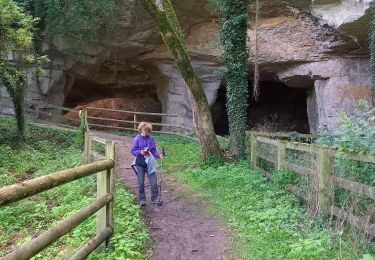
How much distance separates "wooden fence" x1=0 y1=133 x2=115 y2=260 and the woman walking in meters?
1.40

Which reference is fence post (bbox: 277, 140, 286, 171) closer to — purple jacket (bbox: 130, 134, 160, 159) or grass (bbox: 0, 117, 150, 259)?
purple jacket (bbox: 130, 134, 160, 159)

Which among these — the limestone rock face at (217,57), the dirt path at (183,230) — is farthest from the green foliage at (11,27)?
the dirt path at (183,230)

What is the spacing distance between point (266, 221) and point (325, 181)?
96 centimetres

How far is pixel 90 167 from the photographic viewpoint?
12.7ft

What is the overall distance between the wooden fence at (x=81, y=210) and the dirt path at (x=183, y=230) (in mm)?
801

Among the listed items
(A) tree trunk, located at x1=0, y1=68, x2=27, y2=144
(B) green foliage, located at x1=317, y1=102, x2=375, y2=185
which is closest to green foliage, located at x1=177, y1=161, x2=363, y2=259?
(B) green foliage, located at x1=317, y1=102, x2=375, y2=185

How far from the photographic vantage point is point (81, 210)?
3.67 meters

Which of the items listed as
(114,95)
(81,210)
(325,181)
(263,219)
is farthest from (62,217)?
(114,95)

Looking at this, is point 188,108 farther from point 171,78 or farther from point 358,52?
point 358,52

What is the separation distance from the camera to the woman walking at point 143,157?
684 cm

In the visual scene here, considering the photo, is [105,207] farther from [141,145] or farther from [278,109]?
[278,109]

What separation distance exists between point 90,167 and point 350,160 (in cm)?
295

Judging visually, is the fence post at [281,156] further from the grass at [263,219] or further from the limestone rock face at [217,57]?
the limestone rock face at [217,57]

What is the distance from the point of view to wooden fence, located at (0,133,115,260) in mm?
2673
